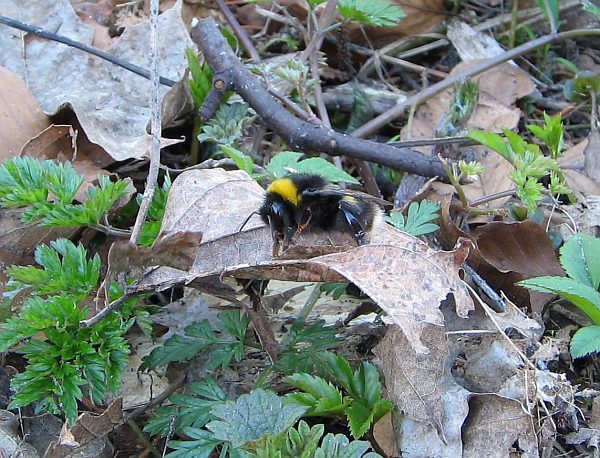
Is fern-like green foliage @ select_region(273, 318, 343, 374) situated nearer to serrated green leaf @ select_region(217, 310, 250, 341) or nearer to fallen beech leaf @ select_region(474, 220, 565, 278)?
serrated green leaf @ select_region(217, 310, 250, 341)

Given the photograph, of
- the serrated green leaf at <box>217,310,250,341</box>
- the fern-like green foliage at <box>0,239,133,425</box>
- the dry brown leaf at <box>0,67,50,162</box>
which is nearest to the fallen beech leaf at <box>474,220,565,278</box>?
the serrated green leaf at <box>217,310,250,341</box>

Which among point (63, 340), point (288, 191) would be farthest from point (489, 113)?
point (63, 340)

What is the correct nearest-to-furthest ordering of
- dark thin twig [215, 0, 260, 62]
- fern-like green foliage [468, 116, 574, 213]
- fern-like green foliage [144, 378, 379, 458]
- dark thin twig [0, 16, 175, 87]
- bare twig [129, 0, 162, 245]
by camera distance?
fern-like green foliage [144, 378, 379, 458]
bare twig [129, 0, 162, 245]
fern-like green foliage [468, 116, 574, 213]
dark thin twig [0, 16, 175, 87]
dark thin twig [215, 0, 260, 62]

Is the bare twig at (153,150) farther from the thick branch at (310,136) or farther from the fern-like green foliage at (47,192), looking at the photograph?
the thick branch at (310,136)

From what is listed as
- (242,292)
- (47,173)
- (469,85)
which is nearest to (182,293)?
(242,292)

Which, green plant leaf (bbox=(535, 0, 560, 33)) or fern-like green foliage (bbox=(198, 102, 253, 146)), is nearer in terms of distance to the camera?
fern-like green foliage (bbox=(198, 102, 253, 146))

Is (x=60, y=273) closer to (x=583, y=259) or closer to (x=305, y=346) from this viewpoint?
(x=305, y=346)
